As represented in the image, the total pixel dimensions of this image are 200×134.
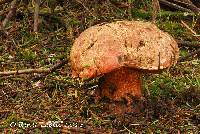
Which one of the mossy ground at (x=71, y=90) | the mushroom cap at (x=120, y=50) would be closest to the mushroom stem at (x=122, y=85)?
the mossy ground at (x=71, y=90)

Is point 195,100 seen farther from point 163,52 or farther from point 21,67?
point 21,67

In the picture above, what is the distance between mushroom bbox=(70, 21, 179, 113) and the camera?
247cm

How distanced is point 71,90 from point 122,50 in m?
0.88

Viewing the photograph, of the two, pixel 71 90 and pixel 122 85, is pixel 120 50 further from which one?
pixel 71 90

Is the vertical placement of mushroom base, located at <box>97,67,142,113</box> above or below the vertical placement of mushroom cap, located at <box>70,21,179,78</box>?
below

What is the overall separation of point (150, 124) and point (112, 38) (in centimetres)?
59

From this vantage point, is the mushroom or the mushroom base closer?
the mushroom

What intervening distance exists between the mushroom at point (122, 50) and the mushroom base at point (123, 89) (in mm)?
25

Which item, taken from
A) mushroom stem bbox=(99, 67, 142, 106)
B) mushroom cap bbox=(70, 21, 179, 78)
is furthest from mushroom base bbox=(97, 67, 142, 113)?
mushroom cap bbox=(70, 21, 179, 78)

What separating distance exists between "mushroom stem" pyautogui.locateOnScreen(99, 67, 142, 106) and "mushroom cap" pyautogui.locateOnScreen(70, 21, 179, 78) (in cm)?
24

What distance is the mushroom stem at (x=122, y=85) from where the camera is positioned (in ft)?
9.05

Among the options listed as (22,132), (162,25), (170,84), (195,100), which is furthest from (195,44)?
(22,132)

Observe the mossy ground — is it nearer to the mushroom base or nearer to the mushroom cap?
the mushroom base

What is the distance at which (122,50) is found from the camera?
2490 millimetres
